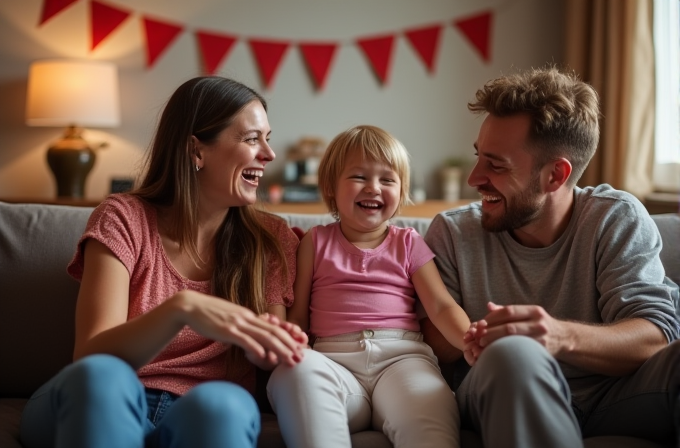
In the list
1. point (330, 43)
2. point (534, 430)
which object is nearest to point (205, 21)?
point (330, 43)

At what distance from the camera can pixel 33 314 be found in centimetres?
195

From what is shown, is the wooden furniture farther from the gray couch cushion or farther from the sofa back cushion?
the gray couch cushion

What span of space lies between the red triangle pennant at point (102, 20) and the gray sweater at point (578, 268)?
3083 mm

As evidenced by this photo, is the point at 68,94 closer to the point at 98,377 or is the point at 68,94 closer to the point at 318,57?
the point at 318,57

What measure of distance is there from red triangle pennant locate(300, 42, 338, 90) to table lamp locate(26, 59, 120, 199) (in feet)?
3.81

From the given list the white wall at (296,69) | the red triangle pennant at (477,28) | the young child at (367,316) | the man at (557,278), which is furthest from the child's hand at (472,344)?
the red triangle pennant at (477,28)

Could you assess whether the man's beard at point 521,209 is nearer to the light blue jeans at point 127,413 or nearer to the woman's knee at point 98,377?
the light blue jeans at point 127,413

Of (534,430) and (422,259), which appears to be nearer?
(534,430)

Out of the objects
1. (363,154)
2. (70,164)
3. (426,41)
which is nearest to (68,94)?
(70,164)

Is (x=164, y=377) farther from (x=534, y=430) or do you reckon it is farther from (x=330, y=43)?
(x=330, y=43)

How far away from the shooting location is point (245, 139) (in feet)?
6.23

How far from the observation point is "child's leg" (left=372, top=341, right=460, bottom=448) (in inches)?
60.8

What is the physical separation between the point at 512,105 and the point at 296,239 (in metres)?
0.64

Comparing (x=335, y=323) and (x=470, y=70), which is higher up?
(x=470, y=70)
